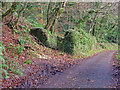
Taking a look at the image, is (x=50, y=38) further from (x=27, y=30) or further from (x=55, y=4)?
(x=55, y=4)

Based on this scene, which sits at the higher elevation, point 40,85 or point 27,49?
point 27,49

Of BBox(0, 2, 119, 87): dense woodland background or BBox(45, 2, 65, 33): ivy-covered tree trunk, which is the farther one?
BBox(45, 2, 65, 33): ivy-covered tree trunk

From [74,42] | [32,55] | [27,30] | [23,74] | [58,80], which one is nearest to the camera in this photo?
[58,80]

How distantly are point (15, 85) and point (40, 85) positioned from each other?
44.0 inches

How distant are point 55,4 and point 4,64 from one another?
11.2 m

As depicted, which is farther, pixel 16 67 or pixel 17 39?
pixel 17 39

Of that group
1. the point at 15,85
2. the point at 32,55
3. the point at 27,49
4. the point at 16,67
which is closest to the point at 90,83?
the point at 15,85

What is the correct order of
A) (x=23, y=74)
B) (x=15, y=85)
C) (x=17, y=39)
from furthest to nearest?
(x=17, y=39), (x=23, y=74), (x=15, y=85)

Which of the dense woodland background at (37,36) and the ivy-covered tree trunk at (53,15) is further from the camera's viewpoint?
the ivy-covered tree trunk at (53,15)

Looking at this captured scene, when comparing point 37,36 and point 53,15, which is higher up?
point 53,15

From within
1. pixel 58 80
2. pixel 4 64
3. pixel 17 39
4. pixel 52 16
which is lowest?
pixel 58 80

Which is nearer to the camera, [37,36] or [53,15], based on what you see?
[37,36]

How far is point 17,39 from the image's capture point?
1130 centimetres

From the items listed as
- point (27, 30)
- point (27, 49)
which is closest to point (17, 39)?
point (27, 49)
